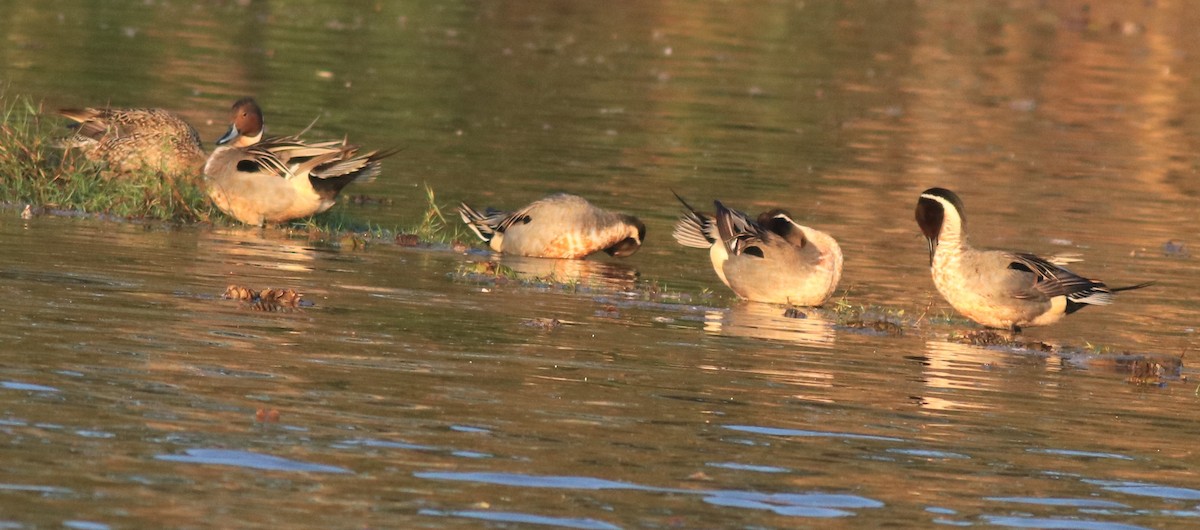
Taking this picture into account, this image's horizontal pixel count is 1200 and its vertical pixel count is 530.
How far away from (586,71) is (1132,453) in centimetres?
2225

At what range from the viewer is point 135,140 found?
15.3m

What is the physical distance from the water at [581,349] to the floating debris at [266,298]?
218 mm

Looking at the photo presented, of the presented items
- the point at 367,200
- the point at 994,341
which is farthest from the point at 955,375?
the point at 367,200

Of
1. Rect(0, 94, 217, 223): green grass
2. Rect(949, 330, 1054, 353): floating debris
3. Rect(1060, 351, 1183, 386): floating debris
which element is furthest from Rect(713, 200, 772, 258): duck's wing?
Rect(0, 94, 217, 223): green grass

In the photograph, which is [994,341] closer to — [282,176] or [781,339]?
[781,339]

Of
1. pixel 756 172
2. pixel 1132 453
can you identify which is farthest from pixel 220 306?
pixel 756 172

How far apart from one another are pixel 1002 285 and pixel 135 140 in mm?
6960

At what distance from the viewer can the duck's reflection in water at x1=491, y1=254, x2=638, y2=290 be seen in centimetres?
1312

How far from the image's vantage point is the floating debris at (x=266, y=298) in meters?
10.5

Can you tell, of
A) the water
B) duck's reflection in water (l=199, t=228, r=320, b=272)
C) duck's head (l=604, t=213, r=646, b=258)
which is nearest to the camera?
the water

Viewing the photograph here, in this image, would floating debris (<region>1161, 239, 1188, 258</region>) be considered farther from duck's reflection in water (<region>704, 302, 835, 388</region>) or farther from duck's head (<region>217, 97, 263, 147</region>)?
duck's head (<region>217, 97, 263, 147</region>)

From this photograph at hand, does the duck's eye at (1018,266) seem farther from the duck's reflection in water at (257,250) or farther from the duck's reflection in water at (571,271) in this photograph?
the duck's reflection in water at (257,250)

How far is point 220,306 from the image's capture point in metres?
10.3

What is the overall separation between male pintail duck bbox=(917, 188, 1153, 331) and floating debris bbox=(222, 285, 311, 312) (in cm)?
446
